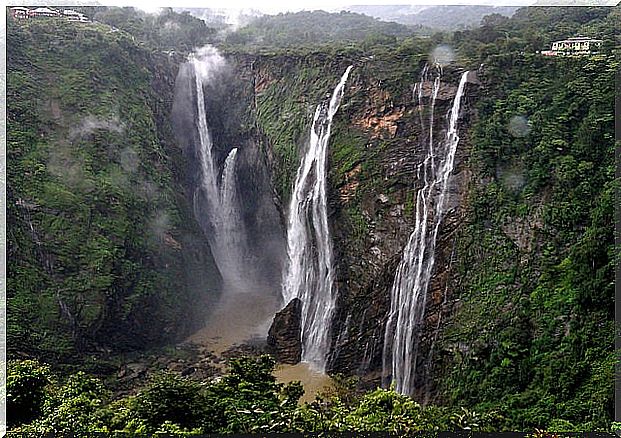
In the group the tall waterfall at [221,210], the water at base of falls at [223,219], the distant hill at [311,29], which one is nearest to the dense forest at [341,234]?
the water at base of falls at [223,219]

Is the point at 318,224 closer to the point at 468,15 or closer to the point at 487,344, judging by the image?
the point at 487,344

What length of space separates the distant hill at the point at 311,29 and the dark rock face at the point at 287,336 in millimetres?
10417

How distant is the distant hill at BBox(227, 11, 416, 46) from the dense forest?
3.44 m

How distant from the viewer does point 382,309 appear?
1287cm

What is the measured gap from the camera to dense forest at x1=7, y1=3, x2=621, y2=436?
7.92 meters

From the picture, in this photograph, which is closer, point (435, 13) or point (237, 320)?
point (237, 320)

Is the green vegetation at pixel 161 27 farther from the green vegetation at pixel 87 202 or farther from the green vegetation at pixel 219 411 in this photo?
the green vegetation at pixel 219 411

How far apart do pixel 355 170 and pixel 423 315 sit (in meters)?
3.52

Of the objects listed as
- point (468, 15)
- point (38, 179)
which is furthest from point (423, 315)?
point (468, 15)

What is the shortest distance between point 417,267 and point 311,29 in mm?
A: 14934

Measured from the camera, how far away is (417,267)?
12.3 metres

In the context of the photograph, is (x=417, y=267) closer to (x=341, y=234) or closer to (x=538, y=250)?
(x=341, y=234)

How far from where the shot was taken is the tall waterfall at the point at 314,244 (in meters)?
13.8

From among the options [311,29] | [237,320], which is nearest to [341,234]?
[237,320]
